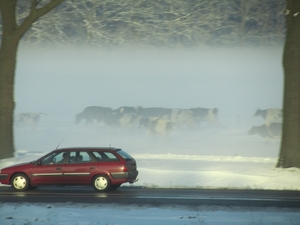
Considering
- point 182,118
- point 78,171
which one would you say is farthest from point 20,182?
point 182,118

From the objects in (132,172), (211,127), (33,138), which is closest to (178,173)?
(132,172)

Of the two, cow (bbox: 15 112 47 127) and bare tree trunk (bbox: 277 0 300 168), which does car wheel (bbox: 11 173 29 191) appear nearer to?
bare tree trunk (bbox: 277 0 300 168)

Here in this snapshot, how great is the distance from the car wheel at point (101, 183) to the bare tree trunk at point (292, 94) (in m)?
7.24

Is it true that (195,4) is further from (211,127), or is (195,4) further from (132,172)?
(132,172)

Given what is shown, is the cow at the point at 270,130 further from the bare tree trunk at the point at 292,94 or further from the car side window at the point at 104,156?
the car side window at the point at 104,156

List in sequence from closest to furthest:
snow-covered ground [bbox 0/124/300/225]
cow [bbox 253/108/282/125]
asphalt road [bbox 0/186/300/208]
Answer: snow-covered ground [bbox 0/124/300/225], asphalt road [bbox 0/186/300/208], cow [bbox 253/108/282/125]

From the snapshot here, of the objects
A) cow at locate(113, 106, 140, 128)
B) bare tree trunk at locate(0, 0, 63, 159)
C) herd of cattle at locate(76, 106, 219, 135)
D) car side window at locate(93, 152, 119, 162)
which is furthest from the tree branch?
cow at locate(113, 106, 140, 128)

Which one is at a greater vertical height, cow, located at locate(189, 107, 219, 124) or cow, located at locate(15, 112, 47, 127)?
cow, located at locate(189, 107, 219, 124)

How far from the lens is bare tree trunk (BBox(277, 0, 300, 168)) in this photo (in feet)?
73.0

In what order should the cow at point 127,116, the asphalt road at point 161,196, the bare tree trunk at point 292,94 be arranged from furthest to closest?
the cow at point 127,116 < the bare tree trunk at point 292,94 < the asphalt road at point 161,196

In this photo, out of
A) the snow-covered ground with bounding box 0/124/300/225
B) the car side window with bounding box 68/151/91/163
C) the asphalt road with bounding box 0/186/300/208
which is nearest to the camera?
the snow-covered ground with bounding box 0/124/300/225

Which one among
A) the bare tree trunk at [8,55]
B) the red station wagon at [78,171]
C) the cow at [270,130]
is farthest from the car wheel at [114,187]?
the cow at [270,130]

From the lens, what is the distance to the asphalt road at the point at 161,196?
52.0 ft

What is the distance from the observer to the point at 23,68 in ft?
111
